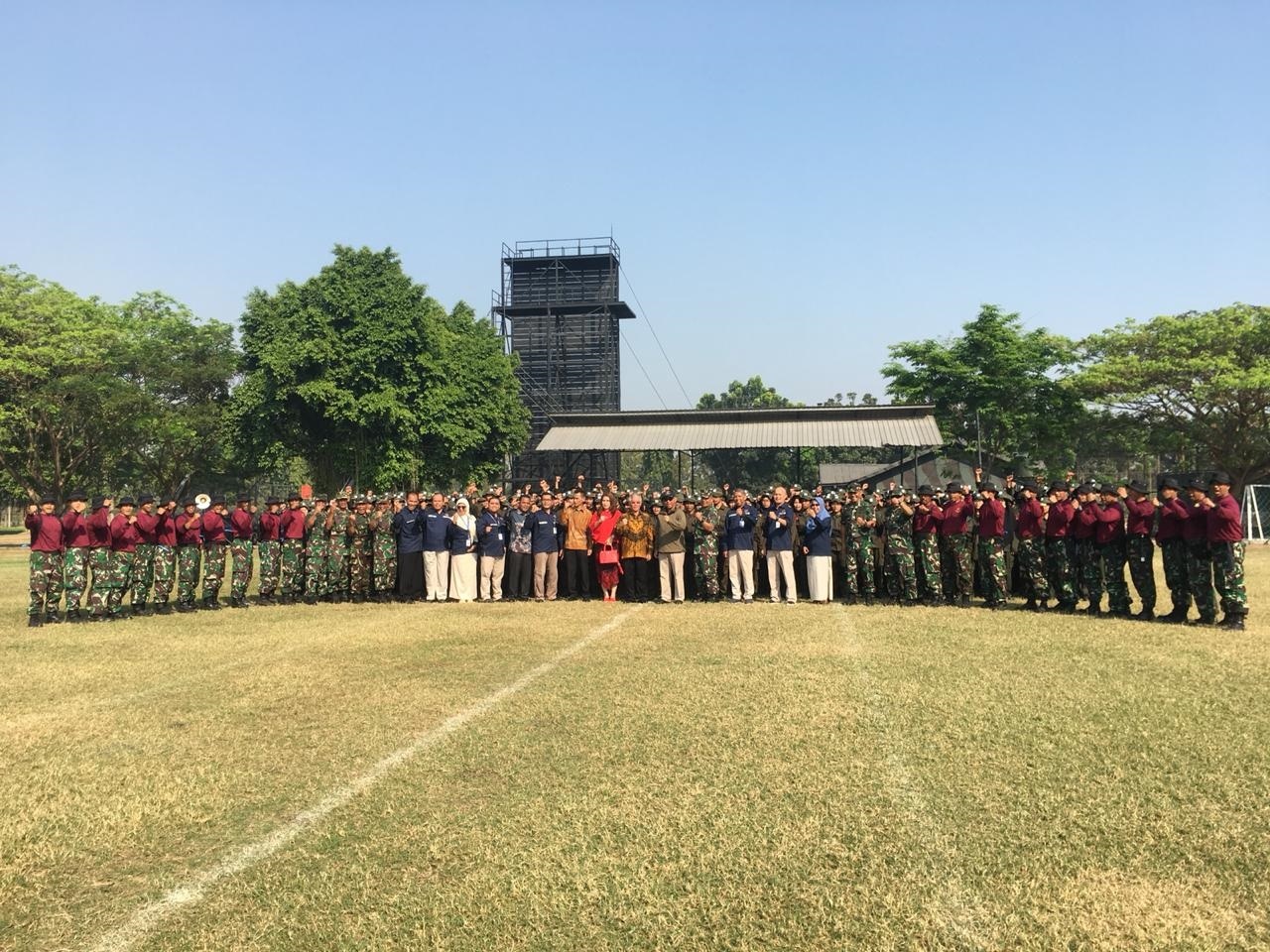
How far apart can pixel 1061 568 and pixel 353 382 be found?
23.9 meters

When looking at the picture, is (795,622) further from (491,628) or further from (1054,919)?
(1054,919)

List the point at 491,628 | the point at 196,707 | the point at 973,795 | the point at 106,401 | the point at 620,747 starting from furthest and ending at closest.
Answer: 1. the point at 106,401
2. the point at 491,628
3. the point at 196,707
4. the point at 620,747
5. the point at 973,795

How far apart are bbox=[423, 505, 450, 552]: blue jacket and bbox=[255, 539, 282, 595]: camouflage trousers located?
90.2 inches

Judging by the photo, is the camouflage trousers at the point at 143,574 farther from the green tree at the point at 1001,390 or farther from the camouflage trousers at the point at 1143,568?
the green tree at the point at 1001,390

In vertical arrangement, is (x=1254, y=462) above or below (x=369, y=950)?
above

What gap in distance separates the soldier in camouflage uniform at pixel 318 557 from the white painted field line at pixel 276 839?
24.7 feet

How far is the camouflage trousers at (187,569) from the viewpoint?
12.8 m

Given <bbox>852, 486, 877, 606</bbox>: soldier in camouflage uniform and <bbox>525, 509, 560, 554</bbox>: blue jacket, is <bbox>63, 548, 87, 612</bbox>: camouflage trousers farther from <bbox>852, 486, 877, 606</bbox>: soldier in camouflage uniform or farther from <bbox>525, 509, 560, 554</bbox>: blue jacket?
<bbox>852, 486, 877, 606</bbox>: soldier in camouflage uniform

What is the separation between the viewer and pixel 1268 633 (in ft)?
31.7

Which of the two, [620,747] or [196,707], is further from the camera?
[196,707]

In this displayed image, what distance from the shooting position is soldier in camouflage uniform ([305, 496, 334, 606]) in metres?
13.5

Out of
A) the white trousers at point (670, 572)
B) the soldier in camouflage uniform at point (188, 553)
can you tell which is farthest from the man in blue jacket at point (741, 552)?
the soldier in camouflage uniform at point (188, 553)

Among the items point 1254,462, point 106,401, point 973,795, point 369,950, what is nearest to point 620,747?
point 973,795

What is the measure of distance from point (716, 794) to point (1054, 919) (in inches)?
68.9
